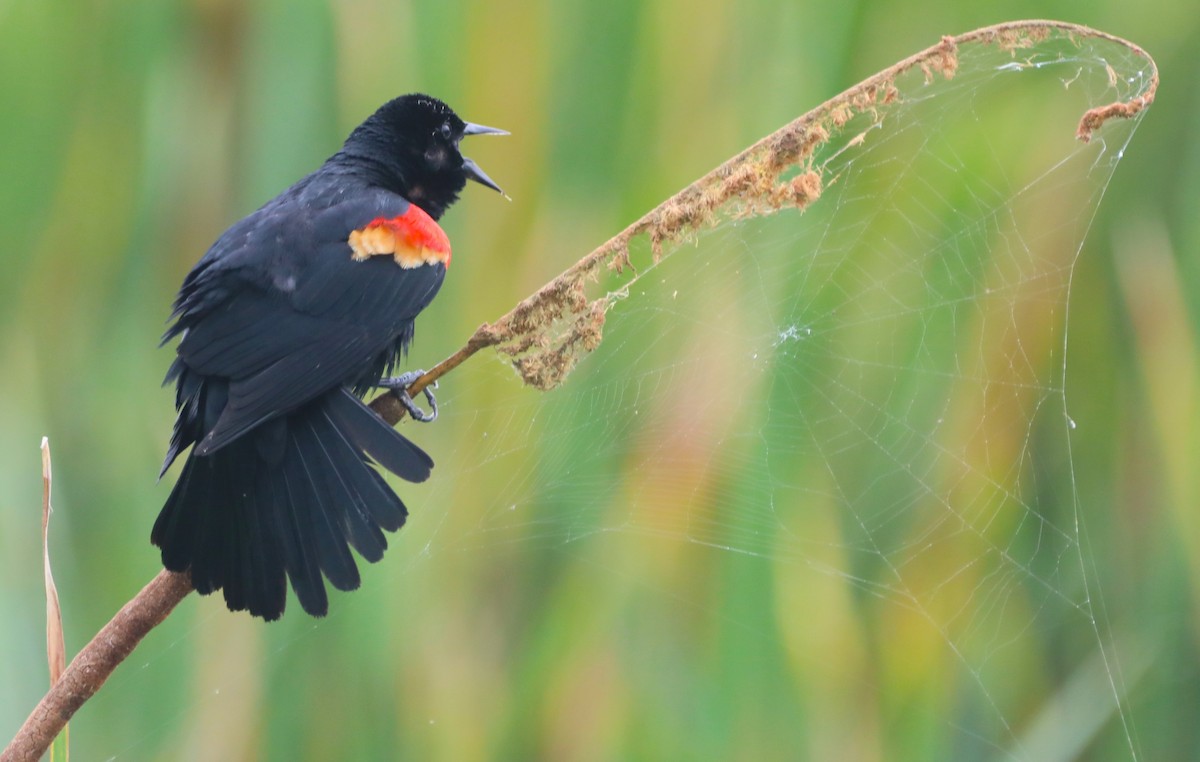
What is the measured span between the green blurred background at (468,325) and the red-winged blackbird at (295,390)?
0.54 ft

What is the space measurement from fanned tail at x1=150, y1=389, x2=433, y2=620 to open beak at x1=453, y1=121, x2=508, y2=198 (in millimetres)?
403

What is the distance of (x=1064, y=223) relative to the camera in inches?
59.7

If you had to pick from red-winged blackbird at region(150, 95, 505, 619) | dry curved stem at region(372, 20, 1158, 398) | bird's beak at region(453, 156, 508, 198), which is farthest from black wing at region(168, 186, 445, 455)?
dry curved stem at region(372, 20, 1158, 398)

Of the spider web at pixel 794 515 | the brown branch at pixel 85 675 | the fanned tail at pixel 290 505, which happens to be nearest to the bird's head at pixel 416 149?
the spider web at pixel 794 515

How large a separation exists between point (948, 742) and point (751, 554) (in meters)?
0.37

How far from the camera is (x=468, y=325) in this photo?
1.51 meters

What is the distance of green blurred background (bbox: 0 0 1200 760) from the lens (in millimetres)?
1394

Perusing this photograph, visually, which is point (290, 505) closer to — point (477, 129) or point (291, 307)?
point (291, 307)

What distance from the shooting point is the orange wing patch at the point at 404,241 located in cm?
136

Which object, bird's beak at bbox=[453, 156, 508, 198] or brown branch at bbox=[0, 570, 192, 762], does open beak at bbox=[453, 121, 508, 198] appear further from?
brown branch at bbox=[0, 570, 192, 762]

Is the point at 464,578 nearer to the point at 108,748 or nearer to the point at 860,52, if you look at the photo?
the point at 108,748

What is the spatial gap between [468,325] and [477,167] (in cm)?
23

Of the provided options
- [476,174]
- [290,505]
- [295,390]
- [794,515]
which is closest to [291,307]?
[295,390]

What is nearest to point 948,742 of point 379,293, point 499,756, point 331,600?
point 499,756
